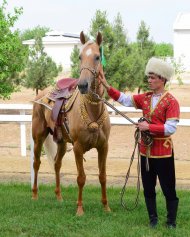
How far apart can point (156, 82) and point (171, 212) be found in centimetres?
149

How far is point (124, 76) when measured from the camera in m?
22.7

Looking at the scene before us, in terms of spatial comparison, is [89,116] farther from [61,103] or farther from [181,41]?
[181,41]

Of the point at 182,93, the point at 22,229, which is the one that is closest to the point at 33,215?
the point at 22,229

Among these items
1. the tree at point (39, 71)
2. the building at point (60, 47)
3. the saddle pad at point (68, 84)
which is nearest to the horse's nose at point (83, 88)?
the saddle pad at point (68, 84)

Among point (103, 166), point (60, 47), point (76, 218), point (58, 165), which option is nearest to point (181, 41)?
point (60, 47)

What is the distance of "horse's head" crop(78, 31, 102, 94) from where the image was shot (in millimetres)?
5625

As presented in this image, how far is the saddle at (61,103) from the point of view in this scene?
272 inches

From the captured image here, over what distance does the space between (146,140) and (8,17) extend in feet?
38.0

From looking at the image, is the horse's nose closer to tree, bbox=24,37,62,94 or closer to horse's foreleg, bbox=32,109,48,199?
horse's foreleg, bbox=32,109,48,199

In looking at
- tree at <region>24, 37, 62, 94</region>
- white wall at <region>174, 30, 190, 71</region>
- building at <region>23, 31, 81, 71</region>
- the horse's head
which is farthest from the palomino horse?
building at <region>23, 31, 81, 71</region>

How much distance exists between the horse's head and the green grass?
1.59 m

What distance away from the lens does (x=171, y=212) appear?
5727 millimetres

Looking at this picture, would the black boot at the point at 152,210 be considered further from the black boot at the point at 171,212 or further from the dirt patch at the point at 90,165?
the dirt patch at the point at 90,165

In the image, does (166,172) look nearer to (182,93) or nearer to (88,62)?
(88,62)
